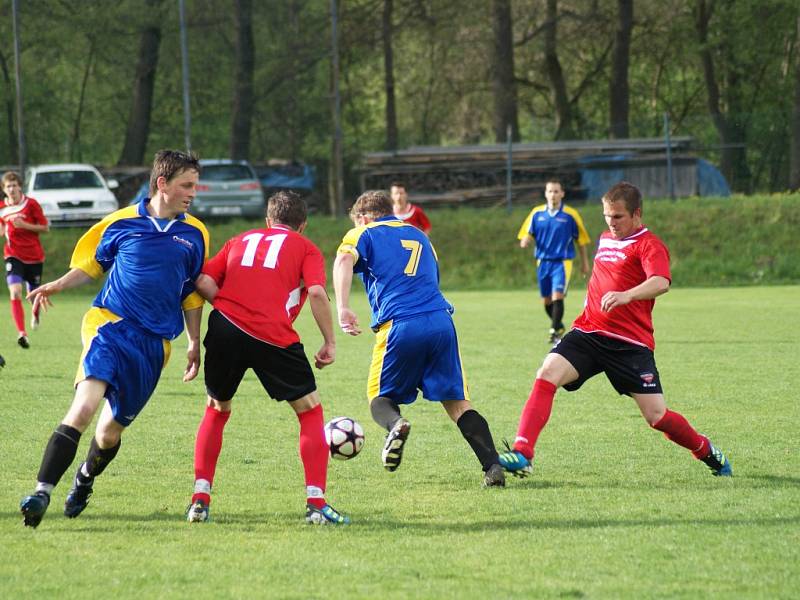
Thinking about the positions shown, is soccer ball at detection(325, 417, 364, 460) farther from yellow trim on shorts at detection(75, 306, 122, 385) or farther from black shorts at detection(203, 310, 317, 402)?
yellow trim on shorts at detection(75, 306, 122, 385)

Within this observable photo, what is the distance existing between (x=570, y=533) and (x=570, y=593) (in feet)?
3.29

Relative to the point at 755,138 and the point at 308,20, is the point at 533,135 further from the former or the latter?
the point at 755,138

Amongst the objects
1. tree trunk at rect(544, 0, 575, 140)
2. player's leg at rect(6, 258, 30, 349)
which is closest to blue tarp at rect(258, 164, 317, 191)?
tree trunk at rect(544, 0, 575, 140)

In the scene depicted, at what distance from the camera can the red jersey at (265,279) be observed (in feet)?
19.1

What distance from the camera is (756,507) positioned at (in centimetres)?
595

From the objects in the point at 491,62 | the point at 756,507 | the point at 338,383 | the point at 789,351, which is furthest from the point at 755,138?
the point at 756,507

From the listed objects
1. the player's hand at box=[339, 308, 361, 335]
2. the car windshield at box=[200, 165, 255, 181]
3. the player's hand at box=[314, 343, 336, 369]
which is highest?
the car windshield at box=[200, 165, 255, 181]

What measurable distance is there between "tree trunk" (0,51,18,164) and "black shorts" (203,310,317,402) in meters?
36.6

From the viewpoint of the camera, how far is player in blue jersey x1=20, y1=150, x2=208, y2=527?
5660 millimetres

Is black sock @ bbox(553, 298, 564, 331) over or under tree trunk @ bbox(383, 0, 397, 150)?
under

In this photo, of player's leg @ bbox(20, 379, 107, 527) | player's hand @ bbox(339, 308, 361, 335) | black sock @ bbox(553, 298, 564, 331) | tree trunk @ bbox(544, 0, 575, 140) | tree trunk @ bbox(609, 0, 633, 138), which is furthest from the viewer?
tree trunk @ bbox(544, 0, 575, 140)

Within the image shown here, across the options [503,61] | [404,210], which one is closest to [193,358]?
[404,210]

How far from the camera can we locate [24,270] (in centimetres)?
1464

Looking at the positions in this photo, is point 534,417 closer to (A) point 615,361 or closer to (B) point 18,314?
(A) point 615,361
